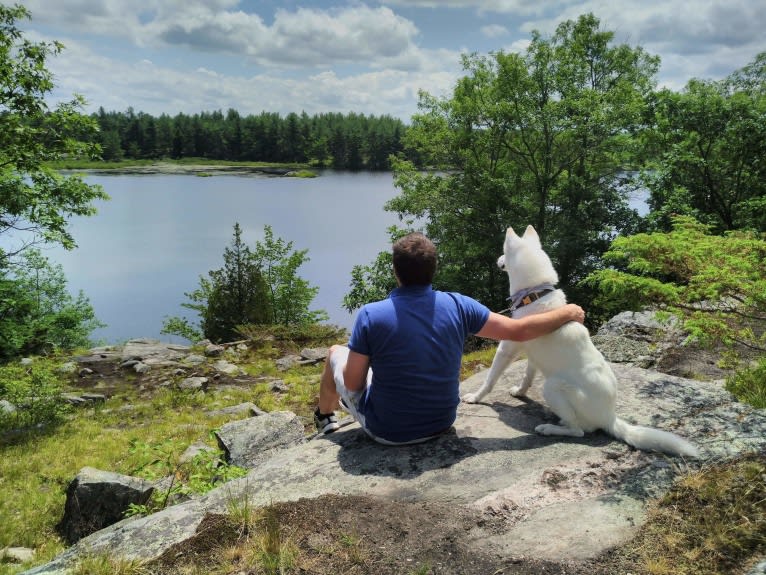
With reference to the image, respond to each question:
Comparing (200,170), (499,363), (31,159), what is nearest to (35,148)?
(31,159)

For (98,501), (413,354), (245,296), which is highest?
(413,354)

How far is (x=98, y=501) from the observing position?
4.80 meters

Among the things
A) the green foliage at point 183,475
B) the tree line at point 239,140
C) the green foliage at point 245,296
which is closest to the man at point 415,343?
the green foliage at point 183,475

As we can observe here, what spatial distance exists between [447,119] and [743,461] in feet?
58.2

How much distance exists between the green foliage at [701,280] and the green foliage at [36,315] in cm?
1087

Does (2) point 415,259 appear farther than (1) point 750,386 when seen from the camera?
No

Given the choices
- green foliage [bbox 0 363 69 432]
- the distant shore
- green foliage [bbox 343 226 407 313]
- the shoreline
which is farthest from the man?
the shoreline

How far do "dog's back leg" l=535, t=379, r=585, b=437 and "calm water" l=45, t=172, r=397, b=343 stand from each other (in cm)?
1397

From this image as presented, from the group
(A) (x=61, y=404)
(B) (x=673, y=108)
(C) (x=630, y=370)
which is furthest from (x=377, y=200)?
(C) (x=630, y=370)

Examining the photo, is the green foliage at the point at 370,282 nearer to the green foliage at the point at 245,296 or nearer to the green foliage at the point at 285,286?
the green foliage at the point at 285,286

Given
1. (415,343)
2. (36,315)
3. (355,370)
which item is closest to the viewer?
(415,343)

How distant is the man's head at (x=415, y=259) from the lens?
3.44 m

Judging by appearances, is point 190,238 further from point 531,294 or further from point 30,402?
point 531,294

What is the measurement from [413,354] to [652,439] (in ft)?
5.52
